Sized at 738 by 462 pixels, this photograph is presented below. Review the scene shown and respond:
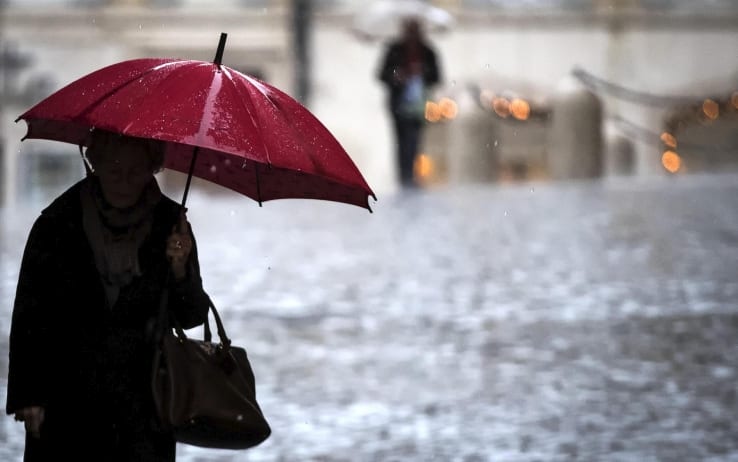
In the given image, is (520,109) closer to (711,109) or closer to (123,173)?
(711,109)

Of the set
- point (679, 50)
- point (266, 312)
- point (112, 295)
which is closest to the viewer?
point (112, 295)

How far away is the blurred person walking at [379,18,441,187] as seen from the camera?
16984mm

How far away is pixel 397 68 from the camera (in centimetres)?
1708

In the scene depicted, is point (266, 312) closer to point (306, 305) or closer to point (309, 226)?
point (306, 305)

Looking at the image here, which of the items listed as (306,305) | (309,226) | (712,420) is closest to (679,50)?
(309,226)

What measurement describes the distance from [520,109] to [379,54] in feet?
20.3

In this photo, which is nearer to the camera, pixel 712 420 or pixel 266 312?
pixel 712 420

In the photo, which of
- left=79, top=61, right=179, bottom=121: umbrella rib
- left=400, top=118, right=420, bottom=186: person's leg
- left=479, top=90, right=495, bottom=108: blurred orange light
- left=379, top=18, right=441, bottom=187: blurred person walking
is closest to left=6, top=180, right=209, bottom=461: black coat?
left=79, top=61, right=179, bottom=121: umbrella rib

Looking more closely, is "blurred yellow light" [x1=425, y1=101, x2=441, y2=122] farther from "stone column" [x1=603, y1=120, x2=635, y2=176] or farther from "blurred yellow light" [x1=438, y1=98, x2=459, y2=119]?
"stone column" [x1=603, y1=120, x2=635, y2=176]

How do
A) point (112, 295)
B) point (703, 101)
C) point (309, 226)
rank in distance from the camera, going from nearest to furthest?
point (112, 295) < point (309, 226) < point (703, 101)

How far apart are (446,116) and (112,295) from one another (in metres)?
24.1

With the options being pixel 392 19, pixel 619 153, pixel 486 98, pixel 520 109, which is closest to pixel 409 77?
pixel 392 19

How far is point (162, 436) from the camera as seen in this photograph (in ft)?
11.1

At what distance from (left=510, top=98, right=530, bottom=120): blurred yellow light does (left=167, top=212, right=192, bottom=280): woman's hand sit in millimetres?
25111
